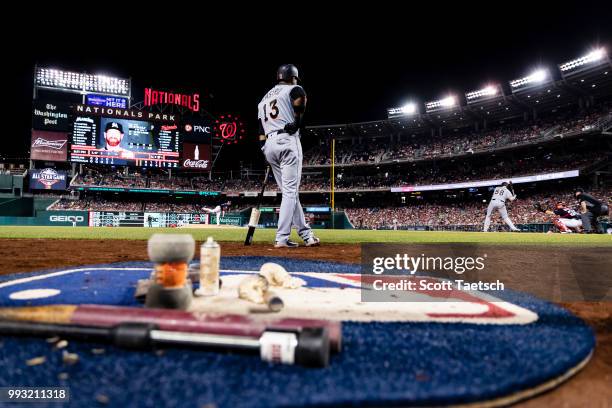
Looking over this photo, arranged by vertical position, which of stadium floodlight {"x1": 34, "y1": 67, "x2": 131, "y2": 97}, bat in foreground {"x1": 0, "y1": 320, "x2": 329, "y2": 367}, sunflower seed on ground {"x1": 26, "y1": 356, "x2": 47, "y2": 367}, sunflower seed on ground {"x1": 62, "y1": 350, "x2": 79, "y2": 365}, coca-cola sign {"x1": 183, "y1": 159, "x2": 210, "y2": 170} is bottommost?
sunflower seed on ground {"x1": 26, "y1": 356, "x2": 47, "y2": 367}

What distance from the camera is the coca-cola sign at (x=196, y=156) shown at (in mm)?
33750

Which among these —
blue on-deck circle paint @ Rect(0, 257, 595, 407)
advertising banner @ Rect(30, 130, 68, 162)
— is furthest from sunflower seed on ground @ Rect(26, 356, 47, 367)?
advertising banner @ Rect(30, 130, 68, 162)

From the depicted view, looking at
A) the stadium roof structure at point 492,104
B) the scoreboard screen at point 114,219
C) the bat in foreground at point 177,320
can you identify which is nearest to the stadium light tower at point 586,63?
the stadium roof structure at point 492,104

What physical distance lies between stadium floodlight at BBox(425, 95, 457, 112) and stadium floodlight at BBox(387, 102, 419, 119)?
124cm

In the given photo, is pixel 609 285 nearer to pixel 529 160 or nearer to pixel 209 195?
pixel 529 160

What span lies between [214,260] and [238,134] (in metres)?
36.8

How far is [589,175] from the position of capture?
1024 inches

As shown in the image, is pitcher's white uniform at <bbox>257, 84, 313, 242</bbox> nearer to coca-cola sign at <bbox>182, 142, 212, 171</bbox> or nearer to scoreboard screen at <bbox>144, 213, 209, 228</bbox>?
scoreboard screen at <bbox>144, 213, 209, 228</bbox>

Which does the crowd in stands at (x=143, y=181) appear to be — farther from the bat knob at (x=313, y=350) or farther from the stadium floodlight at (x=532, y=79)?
the bat knob at (x=313, y=350)

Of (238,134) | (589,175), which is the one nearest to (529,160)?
(589,175)

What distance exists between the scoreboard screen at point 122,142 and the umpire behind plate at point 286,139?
29.8 meters

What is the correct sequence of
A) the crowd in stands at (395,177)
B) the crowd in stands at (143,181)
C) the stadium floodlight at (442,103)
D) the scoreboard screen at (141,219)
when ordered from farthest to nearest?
the crowd in stands at (143,181) < the stadium floodlight at (442,103) < the crowd in stands at (395,177) < the scoreboard screen at (141,219)

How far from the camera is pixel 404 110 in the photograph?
35.9 metres

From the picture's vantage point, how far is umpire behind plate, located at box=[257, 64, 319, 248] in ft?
15.4
